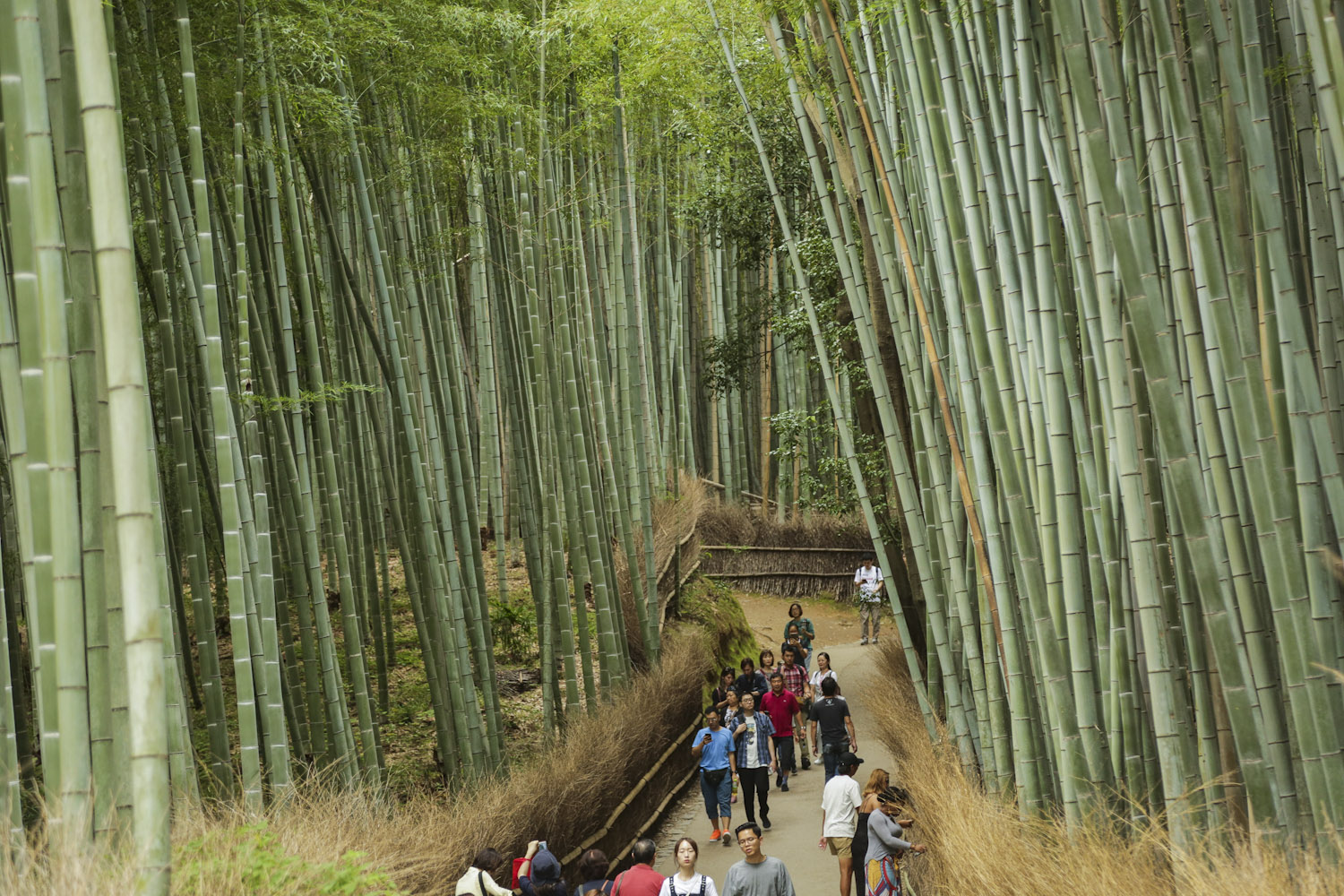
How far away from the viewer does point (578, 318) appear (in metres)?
7.57

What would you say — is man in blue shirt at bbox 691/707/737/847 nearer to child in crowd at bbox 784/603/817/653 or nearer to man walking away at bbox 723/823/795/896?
man walking away at bbox 723/823/795/896

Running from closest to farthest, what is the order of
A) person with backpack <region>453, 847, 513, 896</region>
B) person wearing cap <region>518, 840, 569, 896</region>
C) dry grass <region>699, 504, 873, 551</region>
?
person with backpack <region>453, 847, 513, 896</region>, person wearing cap <region>518, 840, 569, 896</region>, dry grass <region>699, 504, 873, 551</region>

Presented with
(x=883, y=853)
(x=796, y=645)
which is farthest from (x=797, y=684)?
(x=883, y=853)

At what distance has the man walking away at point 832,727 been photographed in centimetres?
605

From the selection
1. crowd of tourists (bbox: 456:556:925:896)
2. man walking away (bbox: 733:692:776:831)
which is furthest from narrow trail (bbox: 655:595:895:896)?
man walking away (bbox: 733:692:776:831)

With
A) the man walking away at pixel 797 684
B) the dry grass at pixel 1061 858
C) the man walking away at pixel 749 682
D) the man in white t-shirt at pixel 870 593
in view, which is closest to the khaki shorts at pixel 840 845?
the dry grass at pixel 1061 858

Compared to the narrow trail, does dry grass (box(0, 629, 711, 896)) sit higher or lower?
higher

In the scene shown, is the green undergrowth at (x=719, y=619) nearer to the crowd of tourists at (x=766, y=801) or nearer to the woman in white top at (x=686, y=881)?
the crowd of tourists at (x=766, y=801)

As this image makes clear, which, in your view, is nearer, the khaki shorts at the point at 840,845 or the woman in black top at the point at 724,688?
the khaki shorts at the point at 840,845

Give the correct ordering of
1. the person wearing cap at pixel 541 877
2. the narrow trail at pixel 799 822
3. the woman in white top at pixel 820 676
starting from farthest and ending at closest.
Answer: the woman in white top at pixel 820 676 < the narrow trail at pixel 799 822 < the person wearing cap at pixel 541 877

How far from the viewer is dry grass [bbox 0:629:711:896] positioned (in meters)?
2.45

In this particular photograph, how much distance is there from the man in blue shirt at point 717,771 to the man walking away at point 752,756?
0.24 ft

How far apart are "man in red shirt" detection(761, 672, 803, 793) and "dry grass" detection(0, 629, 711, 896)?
26.7 inches

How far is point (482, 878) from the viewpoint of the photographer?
3699mm
